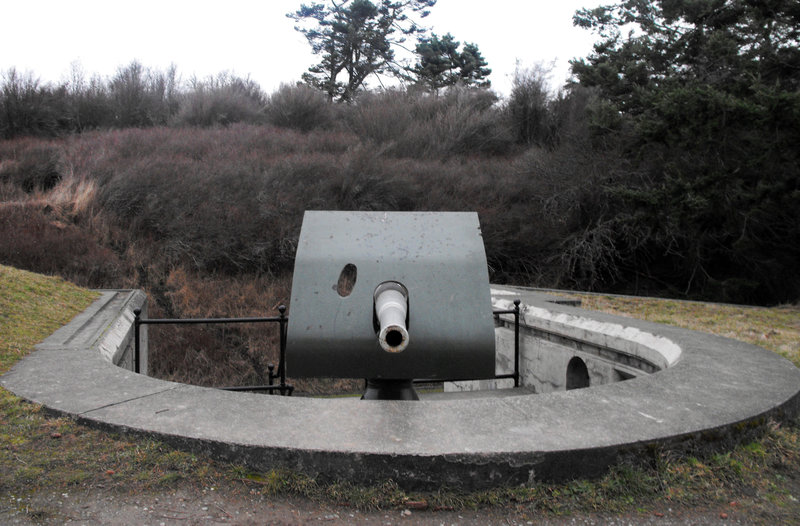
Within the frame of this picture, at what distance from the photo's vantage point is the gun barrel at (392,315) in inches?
110

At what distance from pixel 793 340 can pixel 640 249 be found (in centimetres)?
1180

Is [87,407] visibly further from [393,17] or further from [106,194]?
[393,17]

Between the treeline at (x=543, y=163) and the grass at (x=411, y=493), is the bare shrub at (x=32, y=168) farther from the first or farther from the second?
the grass at (x=411, y=493)

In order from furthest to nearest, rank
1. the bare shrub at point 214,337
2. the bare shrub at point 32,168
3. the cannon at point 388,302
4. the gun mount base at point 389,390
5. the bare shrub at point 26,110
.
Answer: the bare shrub at point 26,110, the bare shrub at point 32,168, the bare shrub at point 214,337, the gun mount base at point 389,390, the cannon at point 388,302


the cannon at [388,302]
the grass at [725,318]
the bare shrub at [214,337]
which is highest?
the cannon at [388,302]

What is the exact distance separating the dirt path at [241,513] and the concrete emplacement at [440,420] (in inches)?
5.5

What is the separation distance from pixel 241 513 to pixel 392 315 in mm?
1196

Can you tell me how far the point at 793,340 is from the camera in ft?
19.4

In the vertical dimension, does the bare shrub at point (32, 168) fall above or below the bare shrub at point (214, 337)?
above

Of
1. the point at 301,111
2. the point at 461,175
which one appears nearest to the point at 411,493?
the point at 461,175

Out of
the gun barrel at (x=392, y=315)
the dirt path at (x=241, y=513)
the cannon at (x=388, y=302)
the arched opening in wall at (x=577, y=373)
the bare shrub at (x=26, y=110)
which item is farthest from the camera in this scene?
the bare shrub at (x=26, y=110)

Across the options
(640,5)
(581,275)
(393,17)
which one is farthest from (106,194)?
(640,5)

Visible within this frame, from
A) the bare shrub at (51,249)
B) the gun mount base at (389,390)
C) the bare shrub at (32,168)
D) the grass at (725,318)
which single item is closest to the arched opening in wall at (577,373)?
the grass at (725,318)

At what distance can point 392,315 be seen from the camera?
118 inches
